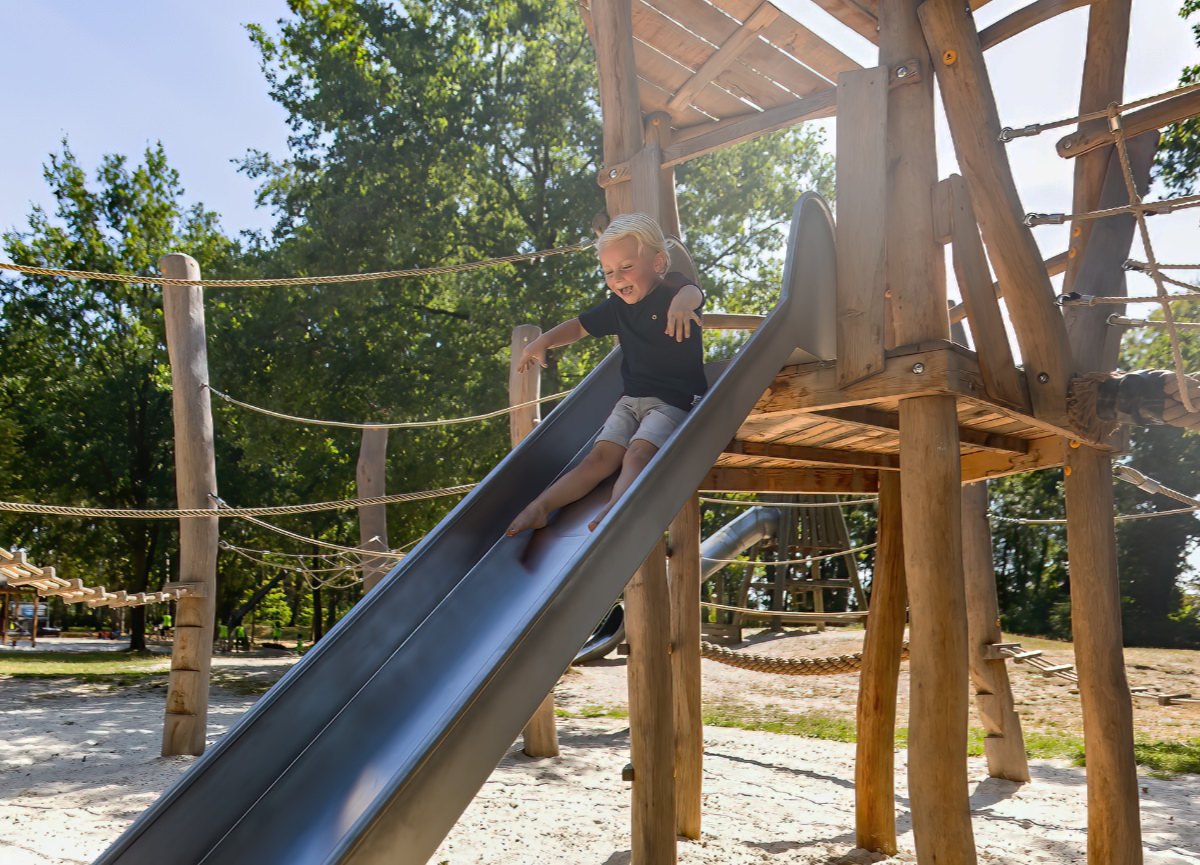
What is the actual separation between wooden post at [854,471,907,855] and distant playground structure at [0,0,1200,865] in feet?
0.06

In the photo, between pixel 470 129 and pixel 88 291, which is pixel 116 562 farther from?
pixel 470 129

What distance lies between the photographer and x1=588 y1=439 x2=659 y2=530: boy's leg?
3361 mm

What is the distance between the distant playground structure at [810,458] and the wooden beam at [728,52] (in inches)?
0.6

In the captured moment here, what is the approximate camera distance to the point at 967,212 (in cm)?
402

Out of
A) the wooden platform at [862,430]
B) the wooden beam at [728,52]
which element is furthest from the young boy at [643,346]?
the wooden beam at [728,52]

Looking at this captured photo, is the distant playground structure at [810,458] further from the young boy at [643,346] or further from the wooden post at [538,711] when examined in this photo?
the wooden post at [538,711]

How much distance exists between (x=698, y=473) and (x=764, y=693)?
1158 centimetres

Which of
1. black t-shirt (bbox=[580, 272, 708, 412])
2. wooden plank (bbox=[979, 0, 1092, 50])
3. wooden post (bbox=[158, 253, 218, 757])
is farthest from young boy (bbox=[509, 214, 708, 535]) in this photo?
wooden post (bbox=[158, 253, 218, 757])

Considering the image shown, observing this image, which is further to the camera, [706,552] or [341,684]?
[706,552]

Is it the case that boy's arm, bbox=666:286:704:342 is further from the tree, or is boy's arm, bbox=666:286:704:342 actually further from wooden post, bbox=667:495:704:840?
the tree

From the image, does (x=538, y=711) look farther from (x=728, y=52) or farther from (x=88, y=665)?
(x=88, y=665)

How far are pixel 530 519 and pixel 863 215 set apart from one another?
6.55 ft

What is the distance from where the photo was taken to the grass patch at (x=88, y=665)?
48.6 feet

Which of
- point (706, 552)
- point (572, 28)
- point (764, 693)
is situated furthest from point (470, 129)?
point (764, 693)
